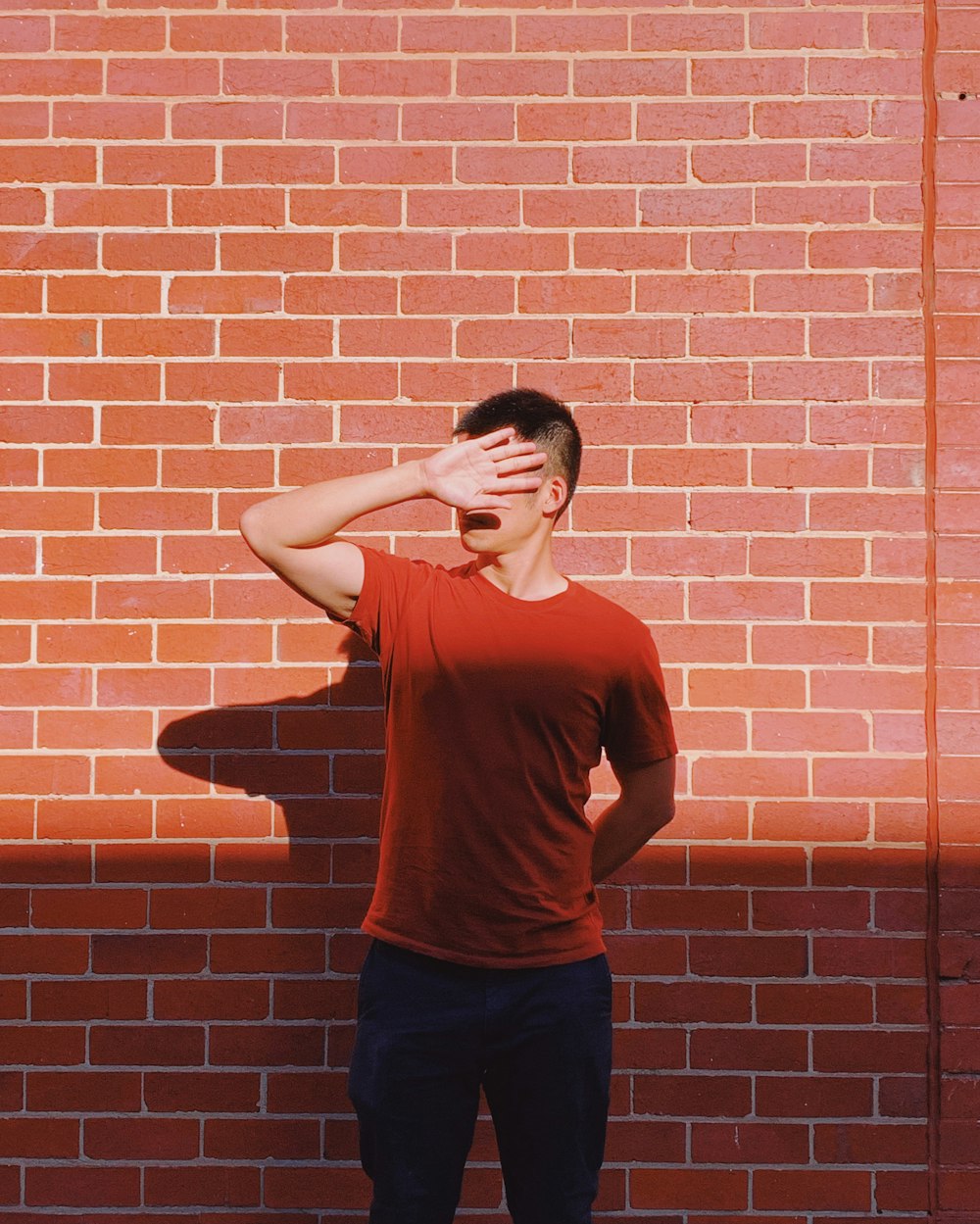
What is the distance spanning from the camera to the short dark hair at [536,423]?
237 cm

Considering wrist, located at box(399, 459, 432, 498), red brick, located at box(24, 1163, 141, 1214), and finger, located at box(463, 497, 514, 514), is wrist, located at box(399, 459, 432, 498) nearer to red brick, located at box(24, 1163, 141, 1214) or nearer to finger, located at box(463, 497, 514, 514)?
finger, located at box(463, 497, 514, 514)

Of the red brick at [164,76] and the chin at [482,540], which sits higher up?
the red brick at [164,76]

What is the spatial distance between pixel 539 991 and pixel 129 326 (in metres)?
1.97

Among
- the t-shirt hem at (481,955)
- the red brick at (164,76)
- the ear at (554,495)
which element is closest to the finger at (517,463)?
the ear at (554,495)

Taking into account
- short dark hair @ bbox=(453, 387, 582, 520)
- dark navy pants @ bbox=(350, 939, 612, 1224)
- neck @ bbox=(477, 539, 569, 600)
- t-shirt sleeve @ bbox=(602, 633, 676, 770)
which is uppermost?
short dark hair @ bbox=(453, 387, 582, 520)

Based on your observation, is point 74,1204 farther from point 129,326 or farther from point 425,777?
point 129,326

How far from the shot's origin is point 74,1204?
2.90m

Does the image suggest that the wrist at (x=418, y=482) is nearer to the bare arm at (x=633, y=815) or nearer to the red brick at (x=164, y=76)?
the bare arm at (x=633, y=815)

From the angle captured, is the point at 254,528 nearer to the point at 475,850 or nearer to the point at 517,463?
the point at 517,463

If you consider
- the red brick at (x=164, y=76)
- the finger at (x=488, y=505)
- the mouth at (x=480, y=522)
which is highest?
the red brick at (x=164, y=76)

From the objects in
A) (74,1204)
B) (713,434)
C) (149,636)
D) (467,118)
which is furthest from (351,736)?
(467,118)

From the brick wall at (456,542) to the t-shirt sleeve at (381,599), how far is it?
59 centimetres

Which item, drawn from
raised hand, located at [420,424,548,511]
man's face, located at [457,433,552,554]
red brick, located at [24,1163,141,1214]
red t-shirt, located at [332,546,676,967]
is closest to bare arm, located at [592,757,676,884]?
red t-shirt, located at [332,546,676,967]

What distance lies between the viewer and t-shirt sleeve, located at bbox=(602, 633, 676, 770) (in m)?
2.35
